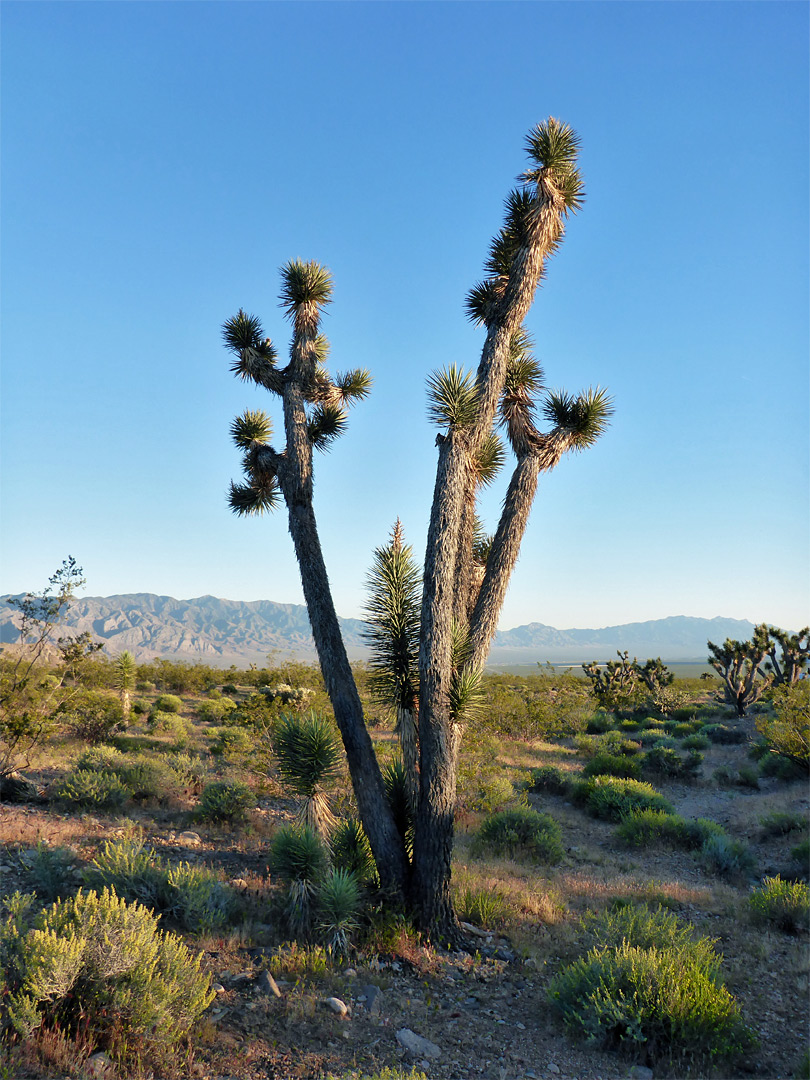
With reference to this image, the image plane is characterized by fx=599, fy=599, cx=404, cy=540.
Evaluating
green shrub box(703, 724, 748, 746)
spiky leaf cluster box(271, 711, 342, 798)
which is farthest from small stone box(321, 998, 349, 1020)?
green shrub box(703, 724, 748, 746)

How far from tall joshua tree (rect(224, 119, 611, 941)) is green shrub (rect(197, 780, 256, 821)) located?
4.31 metres

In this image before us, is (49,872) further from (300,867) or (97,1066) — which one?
(97,1066)

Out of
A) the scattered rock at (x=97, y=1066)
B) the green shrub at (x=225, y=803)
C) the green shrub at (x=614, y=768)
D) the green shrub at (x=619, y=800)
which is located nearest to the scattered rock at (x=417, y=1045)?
the scattered rock at (x=97, y=1066)

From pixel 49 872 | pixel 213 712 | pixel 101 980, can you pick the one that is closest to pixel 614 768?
pixel 49 872

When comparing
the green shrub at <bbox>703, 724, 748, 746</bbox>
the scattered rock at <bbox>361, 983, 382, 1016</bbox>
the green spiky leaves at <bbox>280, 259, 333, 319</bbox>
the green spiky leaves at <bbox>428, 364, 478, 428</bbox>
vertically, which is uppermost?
the green spiky leaves at <bbox>280, 259, 333, 319</bbox>

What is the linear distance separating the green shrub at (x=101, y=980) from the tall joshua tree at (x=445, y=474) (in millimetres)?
3000

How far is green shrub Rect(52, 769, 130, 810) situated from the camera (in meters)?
9.96

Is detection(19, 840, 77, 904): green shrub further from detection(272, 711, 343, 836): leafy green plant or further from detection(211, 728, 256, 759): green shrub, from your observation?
detection(211, 728, 256, 759): green shrub

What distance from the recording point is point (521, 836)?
1097cm

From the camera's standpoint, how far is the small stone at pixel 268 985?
5172mm

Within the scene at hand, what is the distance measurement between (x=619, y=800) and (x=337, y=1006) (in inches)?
397

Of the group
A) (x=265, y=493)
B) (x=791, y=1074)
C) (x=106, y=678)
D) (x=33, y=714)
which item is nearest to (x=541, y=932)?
(x=791, y=1074)

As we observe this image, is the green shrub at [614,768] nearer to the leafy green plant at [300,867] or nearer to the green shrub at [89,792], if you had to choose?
the leafy green plant at [300,867]

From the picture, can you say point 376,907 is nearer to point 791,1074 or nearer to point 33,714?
point 791,1074
